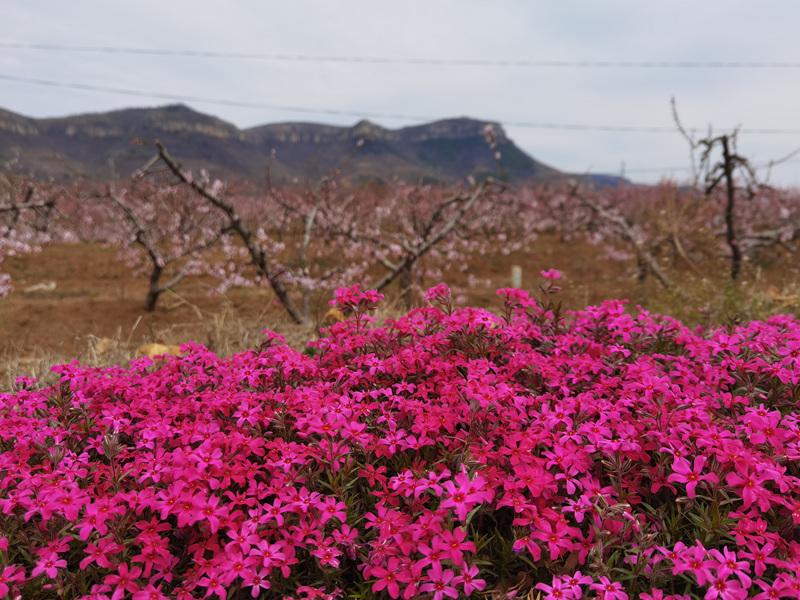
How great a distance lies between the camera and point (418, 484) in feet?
6.03

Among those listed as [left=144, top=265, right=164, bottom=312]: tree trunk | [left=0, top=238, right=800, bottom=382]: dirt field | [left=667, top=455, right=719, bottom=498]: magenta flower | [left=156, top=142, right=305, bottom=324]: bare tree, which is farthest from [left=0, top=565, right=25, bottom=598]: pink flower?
[left=144, top=265, right=164, bottom=312]: tree trunk

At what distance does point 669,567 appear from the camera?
1619 millimetres

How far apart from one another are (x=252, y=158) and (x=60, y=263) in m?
158

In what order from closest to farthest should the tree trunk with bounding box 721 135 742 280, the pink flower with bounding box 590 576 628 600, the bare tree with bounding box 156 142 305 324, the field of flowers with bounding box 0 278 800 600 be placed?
1. the pink flower with bounding box 590 576 628 600
2. the field of flowers with bounding box 0 278 800 600
3. the bare tree with bounding box 156 142 305 324
4. the tree trunk with bounding box 721 135 742 280

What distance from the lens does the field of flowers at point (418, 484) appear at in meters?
1.65

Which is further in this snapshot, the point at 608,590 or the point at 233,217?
the point at 233,217

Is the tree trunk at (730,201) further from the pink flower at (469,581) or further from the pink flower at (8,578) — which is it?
the pink flower at (8,578)

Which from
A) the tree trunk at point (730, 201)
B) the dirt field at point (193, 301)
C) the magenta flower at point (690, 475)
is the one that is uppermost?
the tree trunk at point (730, 201)

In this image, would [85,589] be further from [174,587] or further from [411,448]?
[411,448]

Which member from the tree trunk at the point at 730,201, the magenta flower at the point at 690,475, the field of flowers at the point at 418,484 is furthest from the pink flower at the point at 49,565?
the tree trunk at the point at 730,201

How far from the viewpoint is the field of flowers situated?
1.65 m

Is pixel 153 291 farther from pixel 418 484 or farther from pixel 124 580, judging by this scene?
pixel 418 484

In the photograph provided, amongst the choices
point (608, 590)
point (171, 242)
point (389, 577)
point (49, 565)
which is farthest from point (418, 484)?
point (171, 242)

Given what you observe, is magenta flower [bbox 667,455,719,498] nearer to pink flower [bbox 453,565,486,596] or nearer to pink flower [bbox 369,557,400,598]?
pink flower [bbox 453,565,486,596]
